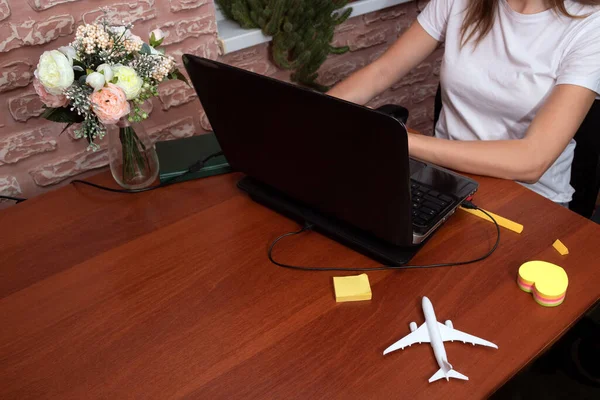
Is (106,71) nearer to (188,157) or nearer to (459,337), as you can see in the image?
(188,157)

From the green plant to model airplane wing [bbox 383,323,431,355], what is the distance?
1.09 metres

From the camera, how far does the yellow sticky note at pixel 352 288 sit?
863mm

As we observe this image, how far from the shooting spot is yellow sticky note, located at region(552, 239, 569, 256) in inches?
36.5

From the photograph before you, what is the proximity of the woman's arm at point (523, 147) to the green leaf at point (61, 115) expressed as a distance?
0.70 m

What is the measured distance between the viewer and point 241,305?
0.87 m

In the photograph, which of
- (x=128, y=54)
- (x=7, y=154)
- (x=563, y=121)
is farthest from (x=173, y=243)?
(x=563, y=121)

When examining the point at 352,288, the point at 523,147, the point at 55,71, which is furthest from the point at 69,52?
the point at 523,147

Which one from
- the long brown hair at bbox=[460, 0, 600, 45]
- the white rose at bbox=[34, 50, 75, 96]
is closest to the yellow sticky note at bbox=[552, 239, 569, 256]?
the long brown hair at bbox=[460, 0, 600, 45]

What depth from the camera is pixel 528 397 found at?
1452 millimetres

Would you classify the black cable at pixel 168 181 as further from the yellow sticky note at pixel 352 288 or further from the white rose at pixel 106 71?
the yellow sticky note at pixel 352 288

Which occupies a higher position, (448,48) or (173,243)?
(448,48)

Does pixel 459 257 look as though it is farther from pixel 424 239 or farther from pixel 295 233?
pixel 295 233

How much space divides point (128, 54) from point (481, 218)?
2.53ft

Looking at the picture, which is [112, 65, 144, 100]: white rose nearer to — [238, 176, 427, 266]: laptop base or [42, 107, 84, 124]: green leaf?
[42, 107, 84, 124]: green leaf
